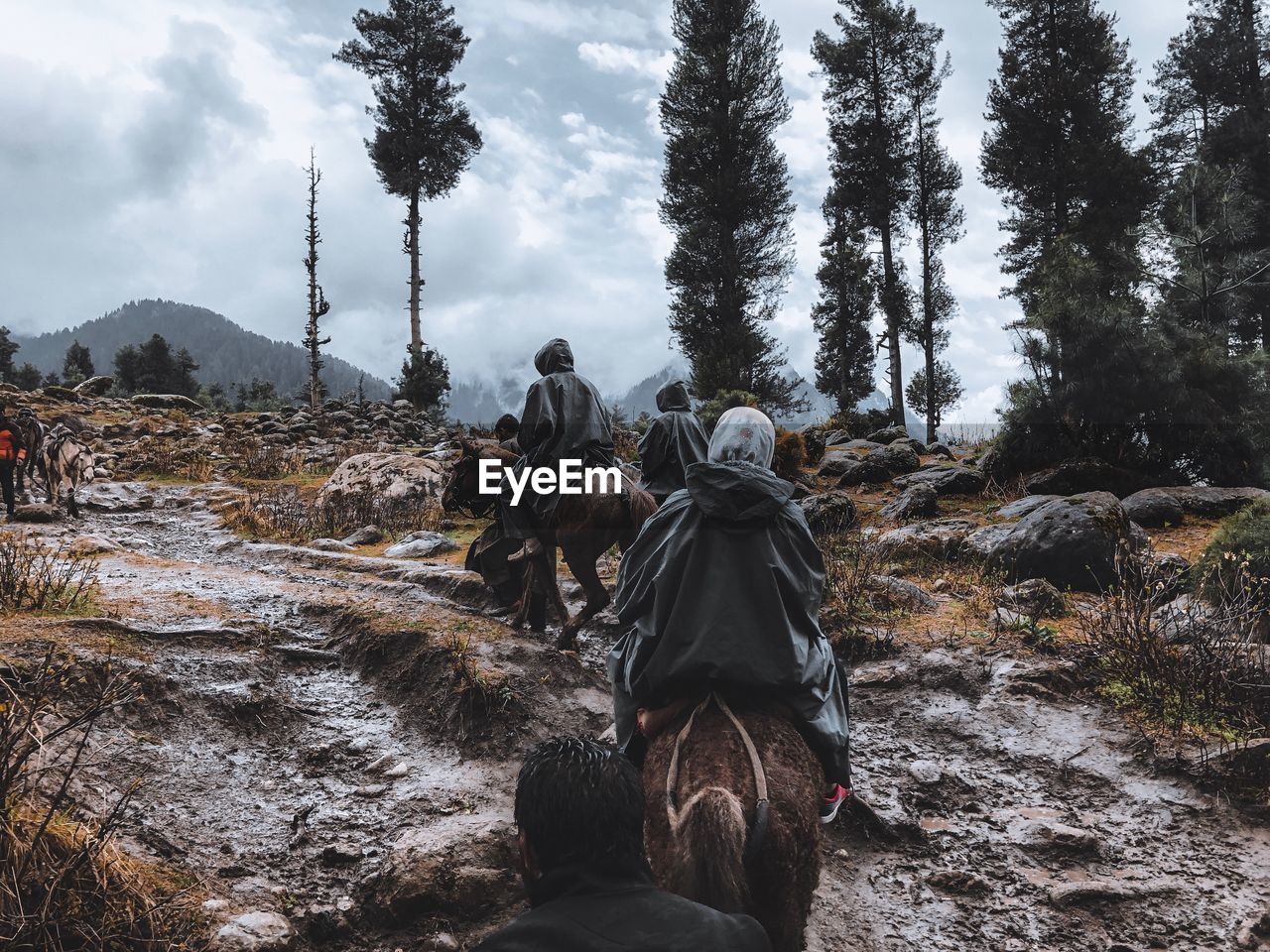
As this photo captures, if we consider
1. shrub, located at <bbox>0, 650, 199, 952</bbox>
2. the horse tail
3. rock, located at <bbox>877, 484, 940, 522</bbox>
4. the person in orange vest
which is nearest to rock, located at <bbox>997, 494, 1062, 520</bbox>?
rock, located at <bbox>877, 484, 940, 522</bbox>

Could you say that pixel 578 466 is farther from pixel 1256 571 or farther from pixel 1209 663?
pixel 1256 571

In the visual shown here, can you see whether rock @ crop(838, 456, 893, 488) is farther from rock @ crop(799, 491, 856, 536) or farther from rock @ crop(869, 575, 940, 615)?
rock @ crop(869, 575, 940, 615)

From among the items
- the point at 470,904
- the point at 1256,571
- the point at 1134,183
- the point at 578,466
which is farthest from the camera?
the point at 1134,183

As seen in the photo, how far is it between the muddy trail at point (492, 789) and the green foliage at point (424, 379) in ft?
62.3

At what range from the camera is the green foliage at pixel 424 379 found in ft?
79.3

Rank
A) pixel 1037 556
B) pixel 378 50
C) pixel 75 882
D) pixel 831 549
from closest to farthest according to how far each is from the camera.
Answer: pixel 75 882 < pixel 1037 556 < pixel 831 549 < pixel 378 50

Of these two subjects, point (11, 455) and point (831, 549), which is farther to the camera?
point (11, 455)

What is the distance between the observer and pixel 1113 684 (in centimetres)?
457

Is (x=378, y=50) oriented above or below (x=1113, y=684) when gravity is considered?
above

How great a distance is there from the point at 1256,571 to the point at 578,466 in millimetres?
5194

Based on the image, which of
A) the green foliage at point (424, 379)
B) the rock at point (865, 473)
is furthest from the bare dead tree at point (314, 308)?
the rock at point (865, 473)

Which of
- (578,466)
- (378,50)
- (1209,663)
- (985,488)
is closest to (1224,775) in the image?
(1209,663)

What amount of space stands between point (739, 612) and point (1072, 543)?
592cm

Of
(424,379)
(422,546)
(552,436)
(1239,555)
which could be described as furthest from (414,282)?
(1239,555)
